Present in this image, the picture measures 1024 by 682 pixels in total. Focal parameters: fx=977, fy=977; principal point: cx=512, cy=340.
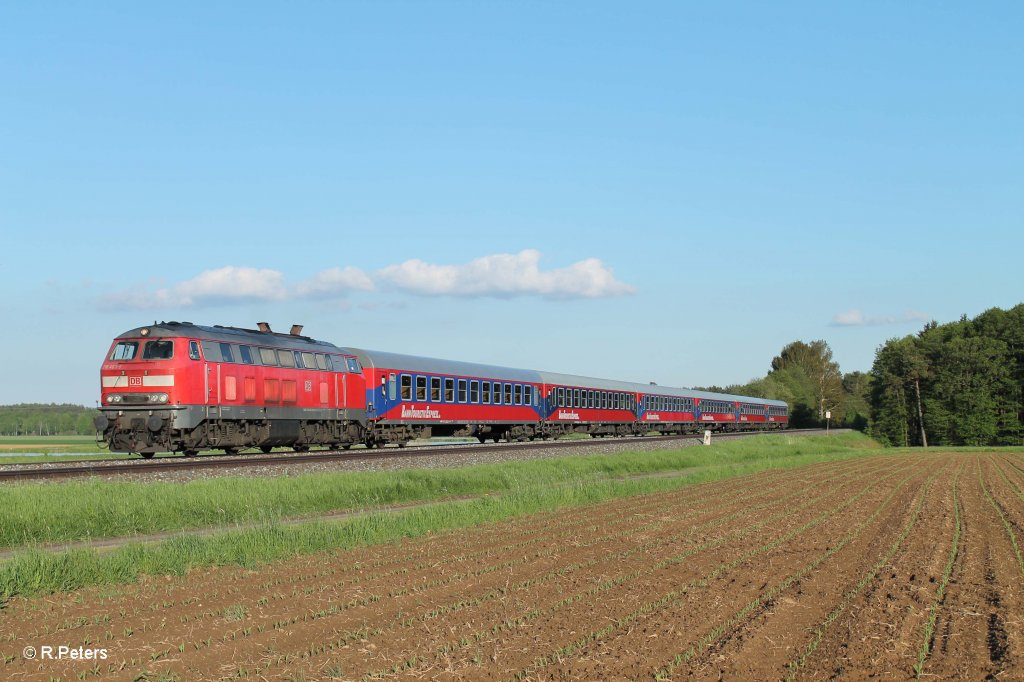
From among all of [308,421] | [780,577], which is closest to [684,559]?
→ [780,577]

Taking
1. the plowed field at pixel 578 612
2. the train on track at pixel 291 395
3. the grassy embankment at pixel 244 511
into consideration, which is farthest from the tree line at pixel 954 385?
the plowed field at pixel 578 612

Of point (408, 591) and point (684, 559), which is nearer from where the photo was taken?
point (408, 591)

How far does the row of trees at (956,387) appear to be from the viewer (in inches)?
4176

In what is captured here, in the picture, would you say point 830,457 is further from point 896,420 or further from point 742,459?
point 896,420

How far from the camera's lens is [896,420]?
11025 cm

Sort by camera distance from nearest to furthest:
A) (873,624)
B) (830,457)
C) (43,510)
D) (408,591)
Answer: (873,624)
(408,591)
(43,510)
(830,457)

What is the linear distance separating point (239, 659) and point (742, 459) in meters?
39.0

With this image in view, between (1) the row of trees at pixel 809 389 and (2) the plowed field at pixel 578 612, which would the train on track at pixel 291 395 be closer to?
(2) the plowed field at pixel 578 612

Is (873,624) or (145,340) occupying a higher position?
(145,340)

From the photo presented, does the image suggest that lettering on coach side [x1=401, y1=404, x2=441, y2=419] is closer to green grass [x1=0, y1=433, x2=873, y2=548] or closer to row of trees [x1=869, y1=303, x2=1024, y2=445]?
green grass [x1=0, y1=433, x2=873, y2=548]

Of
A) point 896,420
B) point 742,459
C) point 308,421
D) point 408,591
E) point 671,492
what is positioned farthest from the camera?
point 896,420

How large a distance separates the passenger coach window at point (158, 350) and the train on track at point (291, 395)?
0.03m

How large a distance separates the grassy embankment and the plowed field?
686mm

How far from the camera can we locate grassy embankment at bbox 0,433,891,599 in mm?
12820
